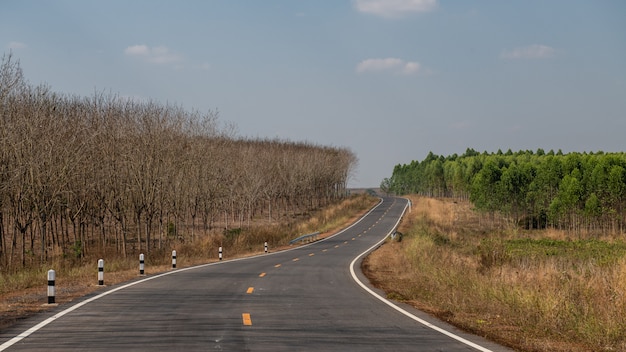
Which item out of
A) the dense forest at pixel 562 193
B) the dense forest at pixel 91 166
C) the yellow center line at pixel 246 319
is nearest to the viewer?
the yellow center line at pixel 246 319

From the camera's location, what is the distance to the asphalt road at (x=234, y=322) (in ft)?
31.6

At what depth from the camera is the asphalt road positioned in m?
9.62

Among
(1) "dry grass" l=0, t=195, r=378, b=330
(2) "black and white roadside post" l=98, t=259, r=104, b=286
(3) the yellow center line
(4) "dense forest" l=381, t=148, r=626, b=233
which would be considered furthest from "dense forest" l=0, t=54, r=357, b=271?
(4) "dense forest" l=381, t=148, r=626, b=233

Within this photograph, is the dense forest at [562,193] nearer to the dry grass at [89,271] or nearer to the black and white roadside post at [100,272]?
the dry grass at [89,271]

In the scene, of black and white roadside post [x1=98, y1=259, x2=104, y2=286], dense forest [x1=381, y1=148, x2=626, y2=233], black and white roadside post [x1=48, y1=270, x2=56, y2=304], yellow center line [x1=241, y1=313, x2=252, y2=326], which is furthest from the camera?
dense forest [x1=381, y1=148, x2=626, y2=233]

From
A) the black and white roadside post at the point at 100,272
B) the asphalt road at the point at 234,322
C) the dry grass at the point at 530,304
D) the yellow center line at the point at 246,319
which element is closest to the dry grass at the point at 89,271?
the black and white roadside post at the point at 100,272

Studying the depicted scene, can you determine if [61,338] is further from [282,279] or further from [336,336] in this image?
[282,279]

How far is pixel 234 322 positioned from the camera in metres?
12.1

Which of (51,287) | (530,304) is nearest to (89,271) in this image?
(51,287)

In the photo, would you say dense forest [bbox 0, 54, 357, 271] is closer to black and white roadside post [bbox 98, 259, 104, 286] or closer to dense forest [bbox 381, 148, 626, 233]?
black and white roadside post [bbox 98, 259, 104, 286]

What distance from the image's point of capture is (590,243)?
236 ft

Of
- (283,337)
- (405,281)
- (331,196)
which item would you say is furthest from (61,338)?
(331,196)

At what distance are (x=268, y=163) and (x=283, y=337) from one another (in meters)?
97.0

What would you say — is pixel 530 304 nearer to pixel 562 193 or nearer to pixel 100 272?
pixel 100 272
